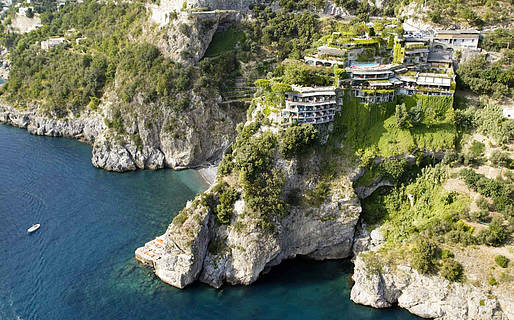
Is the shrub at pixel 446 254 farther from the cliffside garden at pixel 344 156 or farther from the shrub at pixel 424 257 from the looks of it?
the shrub at pixel 424 257

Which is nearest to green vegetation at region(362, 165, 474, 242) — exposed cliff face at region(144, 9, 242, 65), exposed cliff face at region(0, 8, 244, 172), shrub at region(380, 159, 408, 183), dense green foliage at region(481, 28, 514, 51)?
shrub at region(380, 159, 408, 183)

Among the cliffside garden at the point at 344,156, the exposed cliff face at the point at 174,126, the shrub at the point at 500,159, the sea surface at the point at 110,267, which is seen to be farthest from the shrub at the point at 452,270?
the exposed cliff face at the point at 174,126

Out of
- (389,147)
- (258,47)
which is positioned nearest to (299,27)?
(258,47)

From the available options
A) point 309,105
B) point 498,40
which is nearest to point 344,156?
point 309,105

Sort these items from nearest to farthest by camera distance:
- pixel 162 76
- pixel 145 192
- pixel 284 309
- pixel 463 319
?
pixel 463 319 → pixel 284 309 → pixel 145 192 → pixel 162 76

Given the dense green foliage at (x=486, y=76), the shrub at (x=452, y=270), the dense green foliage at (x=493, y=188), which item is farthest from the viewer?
the dense green foliage at (x=486, y=76)

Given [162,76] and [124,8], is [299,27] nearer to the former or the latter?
[162,76]

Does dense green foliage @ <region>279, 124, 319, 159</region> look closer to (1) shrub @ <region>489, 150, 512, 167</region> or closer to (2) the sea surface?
(2) the sea surface
